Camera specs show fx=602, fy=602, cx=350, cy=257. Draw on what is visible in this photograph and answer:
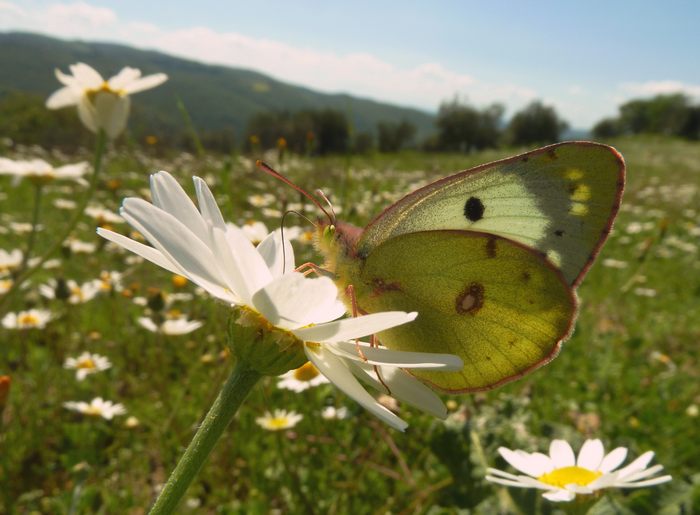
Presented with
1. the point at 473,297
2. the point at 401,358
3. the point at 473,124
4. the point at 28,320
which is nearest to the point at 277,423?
the point at 473,297

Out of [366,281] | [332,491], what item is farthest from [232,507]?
[366,281]

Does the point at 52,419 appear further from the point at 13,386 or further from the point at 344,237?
the point at 344,237

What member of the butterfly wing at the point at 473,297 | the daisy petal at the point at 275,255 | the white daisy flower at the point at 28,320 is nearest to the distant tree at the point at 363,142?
the white daisy flower at the point at 28,320

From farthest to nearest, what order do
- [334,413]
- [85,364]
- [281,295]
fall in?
[85,364]
[334,413]
[281,295]

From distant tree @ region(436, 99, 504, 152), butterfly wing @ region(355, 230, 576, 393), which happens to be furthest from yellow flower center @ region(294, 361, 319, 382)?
distant tree @ region(436, 99, 504, 152)

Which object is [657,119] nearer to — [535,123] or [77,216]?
[535,123]
